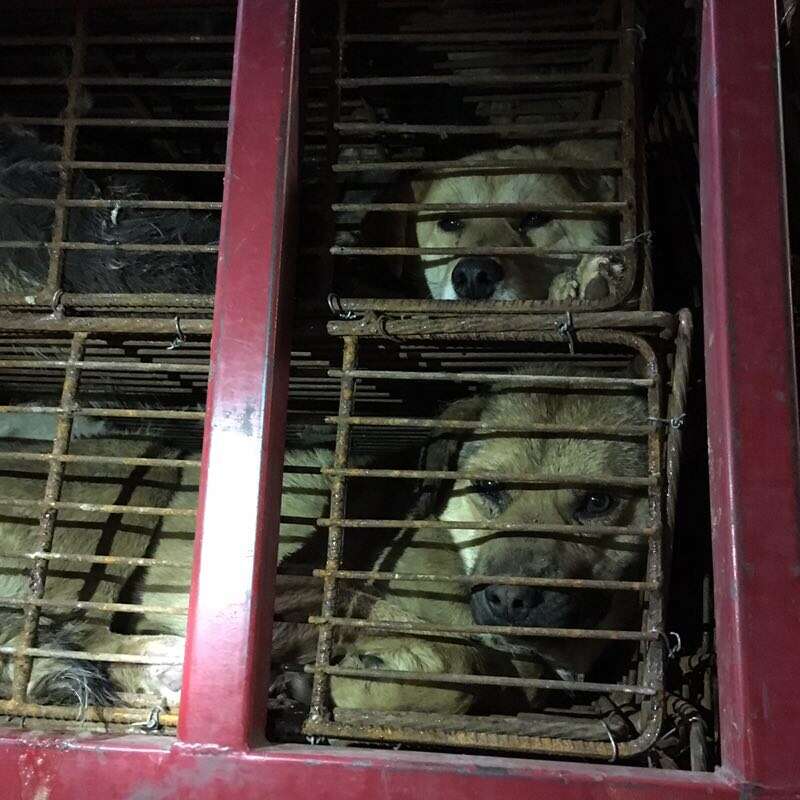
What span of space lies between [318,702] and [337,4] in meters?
1.44

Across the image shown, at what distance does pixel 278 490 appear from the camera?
4.18ft

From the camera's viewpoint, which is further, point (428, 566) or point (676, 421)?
point (428, 566)

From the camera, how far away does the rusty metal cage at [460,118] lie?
154cm

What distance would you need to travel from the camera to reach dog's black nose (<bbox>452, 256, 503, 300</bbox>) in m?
1.96

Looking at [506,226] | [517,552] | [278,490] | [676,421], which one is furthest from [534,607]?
[506,226]

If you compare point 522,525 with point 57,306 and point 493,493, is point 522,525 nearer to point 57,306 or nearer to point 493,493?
point 493,493

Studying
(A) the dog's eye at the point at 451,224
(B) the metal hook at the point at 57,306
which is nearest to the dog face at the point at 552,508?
(A) the dog's eye at the point at 451,224

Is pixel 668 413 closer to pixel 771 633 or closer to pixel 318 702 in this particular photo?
pixel 771 633

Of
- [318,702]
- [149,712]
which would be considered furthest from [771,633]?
[149,712]

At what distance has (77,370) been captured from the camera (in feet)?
4.97

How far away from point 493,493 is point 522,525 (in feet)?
1.98

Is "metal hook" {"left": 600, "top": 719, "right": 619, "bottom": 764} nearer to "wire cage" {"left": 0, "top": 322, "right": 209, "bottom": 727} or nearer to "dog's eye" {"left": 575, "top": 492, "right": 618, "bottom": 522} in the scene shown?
"dog's eye" {"left": 575, "top": 492, "right": 618, "bottom": 522}

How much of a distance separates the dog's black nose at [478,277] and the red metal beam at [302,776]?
1194mm

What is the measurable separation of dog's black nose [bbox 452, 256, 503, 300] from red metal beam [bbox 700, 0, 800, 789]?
2.28 feet
